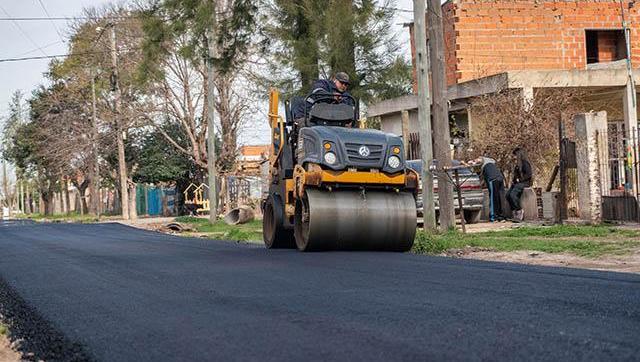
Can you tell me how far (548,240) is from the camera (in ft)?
47.0

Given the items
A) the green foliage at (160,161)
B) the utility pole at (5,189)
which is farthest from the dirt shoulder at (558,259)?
the utility pole at (5,189)

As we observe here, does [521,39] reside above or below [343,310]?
above

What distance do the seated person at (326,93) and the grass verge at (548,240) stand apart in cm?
270

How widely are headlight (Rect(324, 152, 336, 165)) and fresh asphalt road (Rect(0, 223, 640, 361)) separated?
1854 mm

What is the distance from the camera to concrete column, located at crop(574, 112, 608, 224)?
17.3 meters

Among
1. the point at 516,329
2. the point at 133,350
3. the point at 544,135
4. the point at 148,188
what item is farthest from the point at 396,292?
the point at 148,188

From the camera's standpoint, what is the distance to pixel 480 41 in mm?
31250

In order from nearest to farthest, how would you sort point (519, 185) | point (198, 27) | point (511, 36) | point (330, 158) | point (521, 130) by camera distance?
1. point (330, 158)
2. point (519, 185)
3. point (198, 27)
4. point (521, 130)
5. point (511, 36)

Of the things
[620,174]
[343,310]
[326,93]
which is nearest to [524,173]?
[620,174]

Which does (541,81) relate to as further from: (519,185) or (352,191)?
(352,191)

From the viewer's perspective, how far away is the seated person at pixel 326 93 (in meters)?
14.3

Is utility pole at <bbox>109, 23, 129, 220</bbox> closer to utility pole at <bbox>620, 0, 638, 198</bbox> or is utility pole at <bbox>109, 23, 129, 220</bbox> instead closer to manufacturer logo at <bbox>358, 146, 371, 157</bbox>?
utility pole at <bbox>620, 0, 638, 198</bbox>

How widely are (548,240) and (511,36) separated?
18.5m

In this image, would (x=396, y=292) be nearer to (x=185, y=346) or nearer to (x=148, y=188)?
(x=185, y=346)
